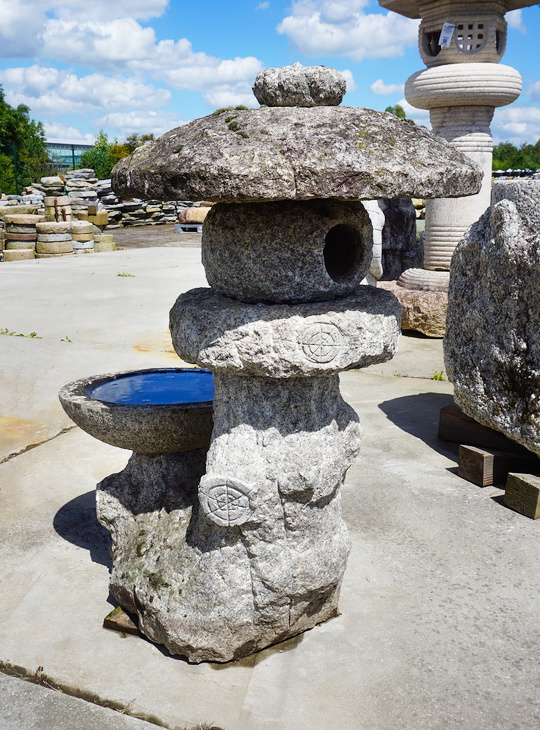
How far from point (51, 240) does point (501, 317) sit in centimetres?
1319

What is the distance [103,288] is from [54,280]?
1374mm

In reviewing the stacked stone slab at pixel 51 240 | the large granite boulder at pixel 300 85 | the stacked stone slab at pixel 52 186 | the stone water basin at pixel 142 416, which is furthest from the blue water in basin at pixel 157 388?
the stacked stone slab at pixel 52 186

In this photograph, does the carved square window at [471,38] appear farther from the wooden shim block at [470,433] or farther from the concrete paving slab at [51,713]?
the concrete paving slab at [51,713]

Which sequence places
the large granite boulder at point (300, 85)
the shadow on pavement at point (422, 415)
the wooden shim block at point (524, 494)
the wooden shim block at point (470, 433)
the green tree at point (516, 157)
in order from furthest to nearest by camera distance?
the green tree at point (516, 157) < the shadow on pavement at point (422, 415) < the wooden shim block at point (470, 433) < the wooden shim block at point (524, 494) < the large granite boulder at point (300, 85)

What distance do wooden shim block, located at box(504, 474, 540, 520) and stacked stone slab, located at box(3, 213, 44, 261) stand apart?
1338 cm

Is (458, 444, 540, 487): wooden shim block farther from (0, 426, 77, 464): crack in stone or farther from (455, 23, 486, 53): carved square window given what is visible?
(455, 23, 486, 53): carved square window

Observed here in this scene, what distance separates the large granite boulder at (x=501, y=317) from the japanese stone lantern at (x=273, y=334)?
1.32 metres

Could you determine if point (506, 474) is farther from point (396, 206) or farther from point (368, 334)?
point (396, 206)

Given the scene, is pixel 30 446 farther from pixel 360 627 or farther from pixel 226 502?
pixel 360 627

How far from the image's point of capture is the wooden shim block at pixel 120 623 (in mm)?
2715

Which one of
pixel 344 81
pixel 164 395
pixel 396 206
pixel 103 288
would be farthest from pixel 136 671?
pixel 103 288

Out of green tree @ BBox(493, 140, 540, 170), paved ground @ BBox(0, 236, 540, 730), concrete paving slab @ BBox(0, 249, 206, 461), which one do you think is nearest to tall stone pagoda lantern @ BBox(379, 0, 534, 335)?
concrete paving slab @ BBox(0, 249, 206, 461)

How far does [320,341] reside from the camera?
2314 mm

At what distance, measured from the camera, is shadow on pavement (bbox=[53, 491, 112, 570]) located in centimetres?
330
